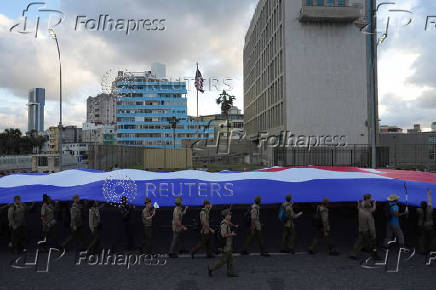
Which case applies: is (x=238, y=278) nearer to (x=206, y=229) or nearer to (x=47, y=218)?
(x=206, y=229)

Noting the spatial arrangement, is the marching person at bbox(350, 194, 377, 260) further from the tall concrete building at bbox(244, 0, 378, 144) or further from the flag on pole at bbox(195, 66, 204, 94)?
the flag on pole at bbox(195, 66, 204, 94)

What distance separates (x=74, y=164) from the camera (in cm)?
4091

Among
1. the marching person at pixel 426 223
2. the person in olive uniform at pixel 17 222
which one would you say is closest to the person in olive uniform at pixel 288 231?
the marching person at pixel 426 223

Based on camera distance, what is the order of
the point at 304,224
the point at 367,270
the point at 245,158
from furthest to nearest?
the point at 245,158, the point at 304,224, the point at 367,270

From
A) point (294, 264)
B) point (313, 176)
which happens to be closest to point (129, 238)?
point (294, 264)

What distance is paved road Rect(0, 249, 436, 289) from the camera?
26.0 feet

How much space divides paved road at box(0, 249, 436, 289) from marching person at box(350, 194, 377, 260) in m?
0.62

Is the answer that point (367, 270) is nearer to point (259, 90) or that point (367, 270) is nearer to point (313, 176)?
point (313, 176)

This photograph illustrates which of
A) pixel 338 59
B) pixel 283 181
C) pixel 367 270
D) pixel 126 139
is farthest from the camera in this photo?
pixel 126 139

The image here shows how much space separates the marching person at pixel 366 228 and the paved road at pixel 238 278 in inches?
24.4

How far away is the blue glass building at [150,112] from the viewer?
106000 mm

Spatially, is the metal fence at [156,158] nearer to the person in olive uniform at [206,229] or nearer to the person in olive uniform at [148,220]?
the person in olive uniform at [148,220]

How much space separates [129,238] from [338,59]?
36.9 m

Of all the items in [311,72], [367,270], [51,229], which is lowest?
[367,270]
